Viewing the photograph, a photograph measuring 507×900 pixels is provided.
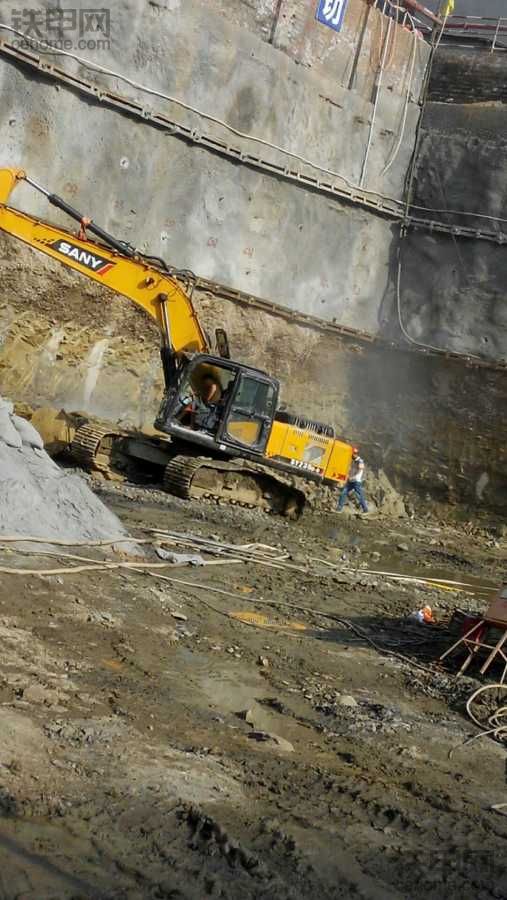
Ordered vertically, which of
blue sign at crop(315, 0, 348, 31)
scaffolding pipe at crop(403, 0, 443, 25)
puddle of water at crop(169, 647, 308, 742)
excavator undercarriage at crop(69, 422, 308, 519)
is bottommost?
puddle of water at crop(169, 647, 308, 742)

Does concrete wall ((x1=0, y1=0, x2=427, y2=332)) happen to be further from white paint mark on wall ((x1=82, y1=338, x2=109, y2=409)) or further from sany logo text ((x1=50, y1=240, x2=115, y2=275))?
sany logo text ((x1=50, y1=240, x2=115, y2=275))

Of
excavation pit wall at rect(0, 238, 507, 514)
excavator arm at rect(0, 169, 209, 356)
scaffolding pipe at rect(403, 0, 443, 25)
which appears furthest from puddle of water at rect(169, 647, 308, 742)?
scaffolding pipe at rect(403, 0, 443, 25)

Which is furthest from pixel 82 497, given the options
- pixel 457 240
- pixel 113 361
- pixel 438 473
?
pixel 457 240

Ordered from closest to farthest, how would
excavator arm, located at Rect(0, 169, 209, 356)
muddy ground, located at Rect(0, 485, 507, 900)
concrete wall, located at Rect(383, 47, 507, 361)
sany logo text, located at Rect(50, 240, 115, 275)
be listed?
muddy ground, located at Rect(0, 485, 507, 900) → excavator arm, located at Rect(0, 169, 209, 356) → sany logo text, located at Rect(50, 240, 115, 275) → concrete wall, located at Rect(383, 47, 507, 361)

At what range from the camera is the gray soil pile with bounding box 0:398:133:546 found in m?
9.35

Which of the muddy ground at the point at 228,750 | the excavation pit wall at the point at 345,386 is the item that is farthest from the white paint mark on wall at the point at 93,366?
the muddy ground at the point at 228,750

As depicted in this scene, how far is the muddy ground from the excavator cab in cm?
473

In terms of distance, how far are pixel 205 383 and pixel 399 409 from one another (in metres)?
7.49

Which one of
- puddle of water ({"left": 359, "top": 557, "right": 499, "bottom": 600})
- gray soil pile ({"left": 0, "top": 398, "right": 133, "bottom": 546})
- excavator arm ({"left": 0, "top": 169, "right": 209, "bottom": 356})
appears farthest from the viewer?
excavator arm ({"left": 0, "top": 169, "right": 209, "bottom": 356})

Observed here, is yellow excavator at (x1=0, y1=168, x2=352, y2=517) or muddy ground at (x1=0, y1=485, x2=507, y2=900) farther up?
yellow excavator at (x1=0, y1=168, x2=352, y2=517)

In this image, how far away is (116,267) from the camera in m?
14.6

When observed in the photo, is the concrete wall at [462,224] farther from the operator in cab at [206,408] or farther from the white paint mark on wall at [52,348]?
the operator in cab at [206,408]

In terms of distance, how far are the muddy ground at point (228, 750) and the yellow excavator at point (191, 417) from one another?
15.7 feet

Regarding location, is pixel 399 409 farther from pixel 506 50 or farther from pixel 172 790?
pixel 172 790
